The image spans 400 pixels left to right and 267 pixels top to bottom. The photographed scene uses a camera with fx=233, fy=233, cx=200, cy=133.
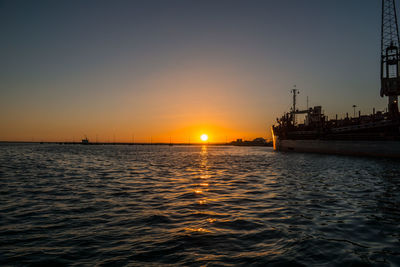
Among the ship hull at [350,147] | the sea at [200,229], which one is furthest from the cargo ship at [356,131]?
the sea at [200,229]

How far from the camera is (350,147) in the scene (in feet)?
143

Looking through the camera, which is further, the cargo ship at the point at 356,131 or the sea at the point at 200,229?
the cargo ship at the point at 356,131

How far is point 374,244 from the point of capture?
568 cm

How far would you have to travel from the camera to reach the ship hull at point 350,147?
1457 inches

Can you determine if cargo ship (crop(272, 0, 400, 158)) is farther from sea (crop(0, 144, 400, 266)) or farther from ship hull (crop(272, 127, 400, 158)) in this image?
sea (crop(0, 144, 400, 266))

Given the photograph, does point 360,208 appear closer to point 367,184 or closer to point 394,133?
point 367,184

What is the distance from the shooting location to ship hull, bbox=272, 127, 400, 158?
37.0 m

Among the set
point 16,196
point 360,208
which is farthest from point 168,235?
point 16,196

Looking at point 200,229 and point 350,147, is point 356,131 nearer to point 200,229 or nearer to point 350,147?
point 350,147

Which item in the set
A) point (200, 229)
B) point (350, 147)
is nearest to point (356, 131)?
point (350, 147)

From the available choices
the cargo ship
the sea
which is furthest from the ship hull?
the sea

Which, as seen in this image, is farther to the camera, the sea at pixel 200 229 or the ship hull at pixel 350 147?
the ship hull at pixel 350 147

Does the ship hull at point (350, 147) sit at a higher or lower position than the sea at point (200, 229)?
higher

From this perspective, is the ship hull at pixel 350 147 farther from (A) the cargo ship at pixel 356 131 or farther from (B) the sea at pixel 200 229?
(B) the sea at pixel 200 229
